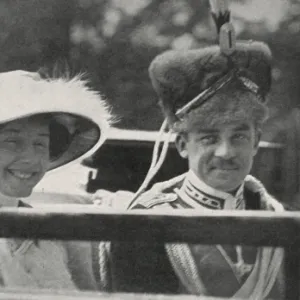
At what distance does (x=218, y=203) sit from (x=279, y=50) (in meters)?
0.79

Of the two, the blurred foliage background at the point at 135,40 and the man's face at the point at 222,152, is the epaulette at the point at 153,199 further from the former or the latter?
the blurred foliage background at the point at 135,40

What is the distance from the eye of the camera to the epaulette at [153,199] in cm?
305

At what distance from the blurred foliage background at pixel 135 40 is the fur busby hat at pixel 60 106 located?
0.20 ft

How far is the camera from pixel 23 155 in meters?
3.09

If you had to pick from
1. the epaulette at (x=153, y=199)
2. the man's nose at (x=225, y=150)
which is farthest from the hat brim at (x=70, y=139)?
the man's nose at (x=225, y=150)

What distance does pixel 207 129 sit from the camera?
→ 3023 mm

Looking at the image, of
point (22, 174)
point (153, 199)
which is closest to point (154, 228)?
point (153, 199)

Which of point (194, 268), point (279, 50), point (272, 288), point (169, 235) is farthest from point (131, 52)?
point (272, 288)

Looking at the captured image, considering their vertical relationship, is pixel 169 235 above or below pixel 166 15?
below

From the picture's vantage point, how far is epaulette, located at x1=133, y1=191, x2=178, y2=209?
3.05 m

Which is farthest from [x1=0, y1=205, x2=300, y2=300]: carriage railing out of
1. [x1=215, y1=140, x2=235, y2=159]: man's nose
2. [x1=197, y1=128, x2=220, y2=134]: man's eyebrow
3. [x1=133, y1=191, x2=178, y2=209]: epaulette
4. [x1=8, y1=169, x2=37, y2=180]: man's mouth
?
[x1=197, y1=128, x2=220, y2=134]: man's eyebrow

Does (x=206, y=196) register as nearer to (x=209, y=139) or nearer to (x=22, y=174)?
(x=209, y=139)

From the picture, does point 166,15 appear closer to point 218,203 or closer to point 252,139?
point 252,139

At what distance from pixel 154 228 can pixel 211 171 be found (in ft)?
1.26
